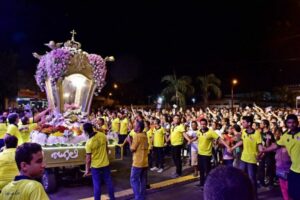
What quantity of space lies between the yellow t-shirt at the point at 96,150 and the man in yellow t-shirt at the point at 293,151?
148 inches

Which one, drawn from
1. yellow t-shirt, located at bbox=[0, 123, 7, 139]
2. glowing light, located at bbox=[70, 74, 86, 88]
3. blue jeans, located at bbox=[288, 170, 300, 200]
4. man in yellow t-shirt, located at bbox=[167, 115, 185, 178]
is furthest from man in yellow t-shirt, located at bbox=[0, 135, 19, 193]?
glowing light, located at bbox=[70, 74, 86, 88]

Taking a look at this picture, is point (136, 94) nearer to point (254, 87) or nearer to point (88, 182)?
point (254, 87)

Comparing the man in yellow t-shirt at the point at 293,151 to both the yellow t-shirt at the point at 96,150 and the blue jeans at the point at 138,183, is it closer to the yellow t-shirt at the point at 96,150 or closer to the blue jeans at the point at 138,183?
the blue jeans at the point at 138,183

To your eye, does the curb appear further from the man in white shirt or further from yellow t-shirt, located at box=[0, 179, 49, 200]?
yellow t-shirt, located at box=[0, 179, 49, 200]

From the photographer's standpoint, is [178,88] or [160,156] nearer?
[160,156]

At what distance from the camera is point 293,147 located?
20.3 ft

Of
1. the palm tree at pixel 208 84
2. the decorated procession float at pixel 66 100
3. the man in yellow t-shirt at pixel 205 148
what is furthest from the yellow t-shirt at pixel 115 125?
the palm tree at pixel 208 84

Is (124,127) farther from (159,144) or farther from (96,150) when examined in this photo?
(96,150)

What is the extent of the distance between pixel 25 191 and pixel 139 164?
5228mm

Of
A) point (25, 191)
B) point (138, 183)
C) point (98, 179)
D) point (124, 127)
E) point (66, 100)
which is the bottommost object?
point (138, 183)

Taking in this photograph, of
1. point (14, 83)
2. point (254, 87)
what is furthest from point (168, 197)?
point (254, 87)

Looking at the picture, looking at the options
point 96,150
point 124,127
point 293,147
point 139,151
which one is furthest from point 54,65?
point 293,147

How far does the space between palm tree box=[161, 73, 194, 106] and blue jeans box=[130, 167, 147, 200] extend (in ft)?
81.0

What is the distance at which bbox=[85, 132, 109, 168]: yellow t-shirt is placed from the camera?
25.1ft
